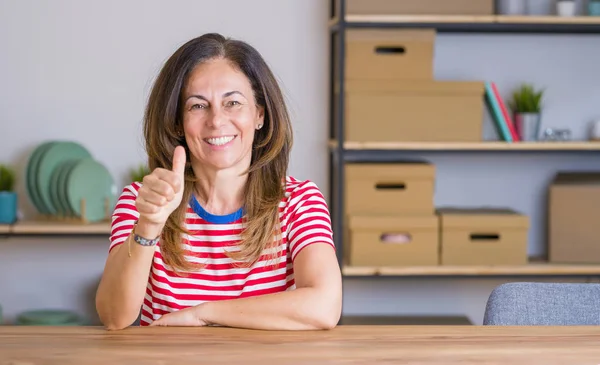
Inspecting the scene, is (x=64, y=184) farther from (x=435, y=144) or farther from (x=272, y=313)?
(x=272, y=313)

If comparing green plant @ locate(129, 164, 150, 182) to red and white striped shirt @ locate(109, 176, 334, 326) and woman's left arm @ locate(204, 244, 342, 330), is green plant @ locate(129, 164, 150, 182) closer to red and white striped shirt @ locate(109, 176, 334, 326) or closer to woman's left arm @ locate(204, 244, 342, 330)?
red and white striped shirt @ locate(109, 176, 334, 326)

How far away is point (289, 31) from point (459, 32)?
680mm

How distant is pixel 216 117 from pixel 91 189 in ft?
6.09

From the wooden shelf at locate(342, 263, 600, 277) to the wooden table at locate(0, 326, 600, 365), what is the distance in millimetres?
1908

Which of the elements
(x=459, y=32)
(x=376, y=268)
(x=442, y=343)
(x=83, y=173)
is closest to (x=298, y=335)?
(x=442, y=343)

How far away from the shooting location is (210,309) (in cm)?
Result: 157

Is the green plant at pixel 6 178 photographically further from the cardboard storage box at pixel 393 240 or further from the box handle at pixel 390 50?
the box handle at pixel 390 50

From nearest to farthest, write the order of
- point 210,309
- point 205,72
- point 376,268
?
point 210,309, point 205,72, point 376,268

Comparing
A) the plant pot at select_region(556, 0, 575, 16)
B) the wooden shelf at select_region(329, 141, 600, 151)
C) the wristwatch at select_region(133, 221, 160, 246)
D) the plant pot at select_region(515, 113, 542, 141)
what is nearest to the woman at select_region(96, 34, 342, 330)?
the wristwatch at select_region(133, 221, 160, 246)

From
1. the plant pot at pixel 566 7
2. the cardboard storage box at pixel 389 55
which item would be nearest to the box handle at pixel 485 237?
the cardboard storage box at pixel 389 55

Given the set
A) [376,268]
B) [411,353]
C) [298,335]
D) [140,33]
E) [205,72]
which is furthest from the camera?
[140,33]

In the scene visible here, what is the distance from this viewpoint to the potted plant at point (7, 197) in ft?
11.5

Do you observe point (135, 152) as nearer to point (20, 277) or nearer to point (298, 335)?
point (20, 277)

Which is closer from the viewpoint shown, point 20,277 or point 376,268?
point 376,268
